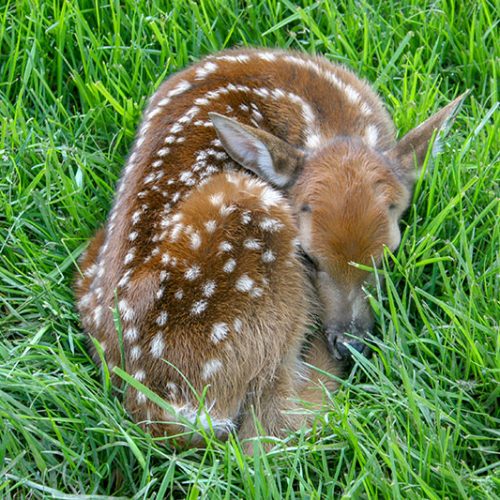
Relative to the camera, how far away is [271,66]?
16.1 feet

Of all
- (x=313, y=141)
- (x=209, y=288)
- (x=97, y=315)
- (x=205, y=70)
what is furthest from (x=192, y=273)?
(x=205, y=70)

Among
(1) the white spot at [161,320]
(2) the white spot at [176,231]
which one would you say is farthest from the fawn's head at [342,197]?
(1) the white spot at [161,320]

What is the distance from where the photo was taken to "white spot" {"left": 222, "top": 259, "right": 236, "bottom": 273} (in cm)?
405

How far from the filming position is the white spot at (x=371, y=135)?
15.4 ft

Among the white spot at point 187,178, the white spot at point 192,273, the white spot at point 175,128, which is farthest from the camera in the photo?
the white spot at point 175,128

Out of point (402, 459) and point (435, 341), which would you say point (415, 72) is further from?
point (402, 459)

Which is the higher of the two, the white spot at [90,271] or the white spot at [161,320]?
the white spot at [161,320]

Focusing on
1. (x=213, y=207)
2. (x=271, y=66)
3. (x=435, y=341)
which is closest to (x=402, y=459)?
(x=435, y=341)

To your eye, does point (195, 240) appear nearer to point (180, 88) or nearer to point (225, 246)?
point (225, 246)

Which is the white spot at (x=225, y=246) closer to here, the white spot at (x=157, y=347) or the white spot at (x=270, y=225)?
the white spot at (x=270, y=225)

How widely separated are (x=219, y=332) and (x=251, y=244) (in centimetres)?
38

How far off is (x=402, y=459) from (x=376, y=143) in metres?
1.68

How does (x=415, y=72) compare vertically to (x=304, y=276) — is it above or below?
above

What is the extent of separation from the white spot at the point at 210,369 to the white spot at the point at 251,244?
468mm
